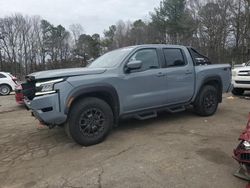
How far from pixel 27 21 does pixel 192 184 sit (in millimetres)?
58723

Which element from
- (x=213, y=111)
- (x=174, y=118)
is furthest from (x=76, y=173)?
(x=213, y=111)

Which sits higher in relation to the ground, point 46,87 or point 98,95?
point 46,87

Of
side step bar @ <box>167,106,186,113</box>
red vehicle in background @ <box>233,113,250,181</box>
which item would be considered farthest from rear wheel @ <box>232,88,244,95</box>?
red vehicle in background @ <box>233,113,250,181</box>

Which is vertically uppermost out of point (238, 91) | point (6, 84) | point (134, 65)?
point (134, 65)

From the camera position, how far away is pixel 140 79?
6.30 m

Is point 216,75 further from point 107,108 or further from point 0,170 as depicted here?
point 0,170

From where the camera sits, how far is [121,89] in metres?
6.02

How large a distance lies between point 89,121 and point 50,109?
75cm

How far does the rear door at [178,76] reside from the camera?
6.89 m

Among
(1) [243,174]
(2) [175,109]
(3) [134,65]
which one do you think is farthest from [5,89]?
(1) [243,174]

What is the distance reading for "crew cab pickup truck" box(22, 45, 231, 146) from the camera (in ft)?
17.6

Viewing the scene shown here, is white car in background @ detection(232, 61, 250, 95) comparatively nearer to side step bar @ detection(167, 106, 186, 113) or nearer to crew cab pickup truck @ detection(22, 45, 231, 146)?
crew cab pickup truck @ detection(22, 45, 231, 146)

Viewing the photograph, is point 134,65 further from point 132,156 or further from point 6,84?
point 6,84

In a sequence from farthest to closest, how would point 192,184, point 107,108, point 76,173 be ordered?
point 107,108
point 76,173
point 192,184
